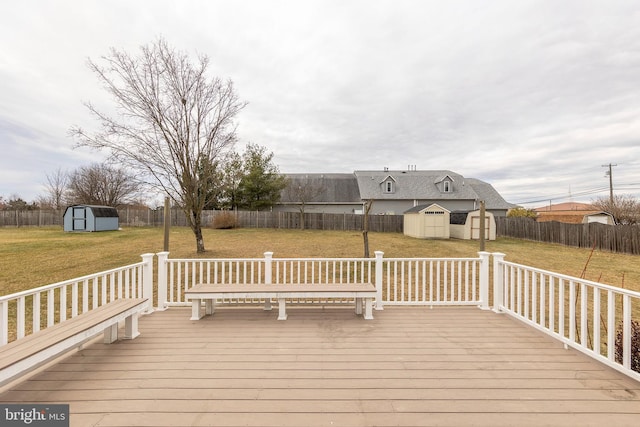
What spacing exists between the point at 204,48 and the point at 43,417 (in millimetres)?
10164

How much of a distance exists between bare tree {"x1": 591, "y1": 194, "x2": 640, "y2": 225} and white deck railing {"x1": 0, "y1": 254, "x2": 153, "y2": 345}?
29688 millimetres

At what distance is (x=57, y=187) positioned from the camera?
30.5 meters

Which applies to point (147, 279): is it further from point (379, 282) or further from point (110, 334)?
point (379, 282)

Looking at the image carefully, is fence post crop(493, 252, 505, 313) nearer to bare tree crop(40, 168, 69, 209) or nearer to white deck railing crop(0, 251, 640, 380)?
white deck railing crop(0, 251, 640, 380)

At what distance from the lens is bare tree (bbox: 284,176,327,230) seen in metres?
23.5

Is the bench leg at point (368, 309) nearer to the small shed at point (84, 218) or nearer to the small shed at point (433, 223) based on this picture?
the small shed at point (433, 223)

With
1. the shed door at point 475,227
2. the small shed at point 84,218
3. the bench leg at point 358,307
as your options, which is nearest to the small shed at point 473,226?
the shed door at point 475,227

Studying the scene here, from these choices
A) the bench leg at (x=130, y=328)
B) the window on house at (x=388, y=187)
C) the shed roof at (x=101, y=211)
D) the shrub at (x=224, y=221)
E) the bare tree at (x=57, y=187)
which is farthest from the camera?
the bare tree at (x=57, y=187)

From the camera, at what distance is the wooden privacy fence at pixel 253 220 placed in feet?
67.3

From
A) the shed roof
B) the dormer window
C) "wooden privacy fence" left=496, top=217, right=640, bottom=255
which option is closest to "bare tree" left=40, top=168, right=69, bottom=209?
the shed roof

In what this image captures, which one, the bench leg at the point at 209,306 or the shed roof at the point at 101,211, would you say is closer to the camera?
the bench leg at the point at 209,306

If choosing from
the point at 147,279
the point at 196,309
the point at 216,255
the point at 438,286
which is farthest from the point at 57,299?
the point at 438,286

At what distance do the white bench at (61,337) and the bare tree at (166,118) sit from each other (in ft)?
22.3

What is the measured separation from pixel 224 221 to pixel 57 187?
85.8 ft
